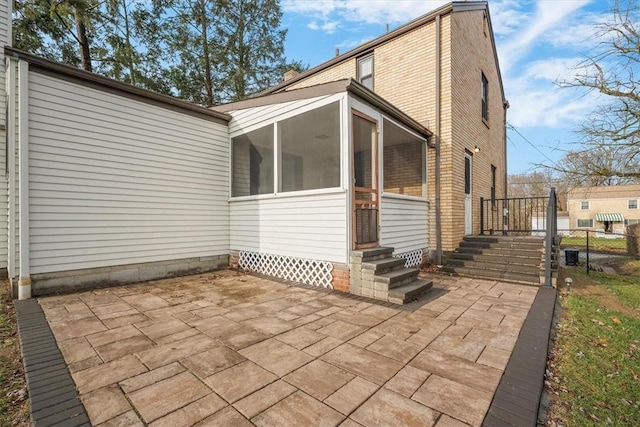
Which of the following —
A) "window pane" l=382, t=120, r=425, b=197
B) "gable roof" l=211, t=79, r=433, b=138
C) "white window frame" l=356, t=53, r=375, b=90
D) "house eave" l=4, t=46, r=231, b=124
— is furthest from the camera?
"white window frame" l=356, t=53, r=375, b=90

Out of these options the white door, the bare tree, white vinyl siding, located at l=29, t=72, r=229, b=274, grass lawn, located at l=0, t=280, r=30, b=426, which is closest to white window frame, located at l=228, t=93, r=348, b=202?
white vinyl siding, located at l=29, t=72, r=229, b=274

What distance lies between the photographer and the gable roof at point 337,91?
197 inches

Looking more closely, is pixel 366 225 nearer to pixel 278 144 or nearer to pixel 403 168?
pixel 278 144

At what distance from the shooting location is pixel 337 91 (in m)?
5.03

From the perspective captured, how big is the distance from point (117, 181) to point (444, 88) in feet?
24.9

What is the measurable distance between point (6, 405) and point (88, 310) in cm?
218

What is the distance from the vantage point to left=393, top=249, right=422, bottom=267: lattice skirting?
651cm

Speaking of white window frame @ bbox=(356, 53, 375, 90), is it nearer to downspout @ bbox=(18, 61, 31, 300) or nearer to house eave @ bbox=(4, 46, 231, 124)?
house eave @ bbox=(4, 46, 231, 124)

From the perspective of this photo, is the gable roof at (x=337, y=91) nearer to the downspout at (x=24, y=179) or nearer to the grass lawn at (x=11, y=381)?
the downspout at (x=24, y=179)

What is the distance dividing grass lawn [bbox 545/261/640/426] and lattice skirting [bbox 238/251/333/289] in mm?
3267

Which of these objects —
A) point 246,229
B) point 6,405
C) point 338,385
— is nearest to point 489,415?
point 338,385

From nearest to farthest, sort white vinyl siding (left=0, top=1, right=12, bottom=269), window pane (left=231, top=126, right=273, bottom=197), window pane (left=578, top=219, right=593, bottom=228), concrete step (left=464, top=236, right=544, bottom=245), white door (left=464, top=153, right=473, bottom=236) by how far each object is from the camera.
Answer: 1. white vinyl siding (left=0, top=1, right=12, bottom=269)
2. window pane (left=231, top=126, right=273, bottom=197)
3. concrete step (left=464, top=236, right=544, bottom=245)
4. white door (left=464, top=153, right=473, bottom=236)
5. window pane (left=578, top=219, right=593, bottom=228)

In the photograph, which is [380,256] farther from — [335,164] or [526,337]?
[526,337]

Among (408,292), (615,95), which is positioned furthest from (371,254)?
(615,95)
